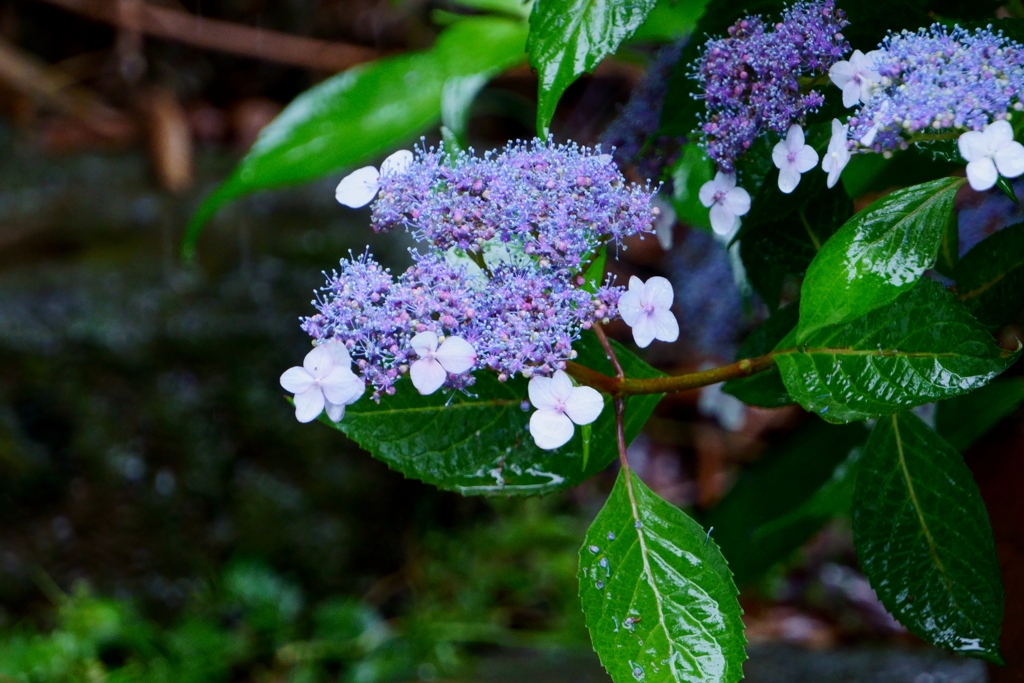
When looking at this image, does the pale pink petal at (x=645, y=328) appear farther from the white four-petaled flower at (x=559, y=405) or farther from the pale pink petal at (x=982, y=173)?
the pale pink petal at (x=982, y=173)

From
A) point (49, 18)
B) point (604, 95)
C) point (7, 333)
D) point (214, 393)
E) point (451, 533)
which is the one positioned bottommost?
point (451, 533)

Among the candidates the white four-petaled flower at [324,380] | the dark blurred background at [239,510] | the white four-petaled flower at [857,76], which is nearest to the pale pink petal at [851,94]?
the white four-petaled flower at [857,76]

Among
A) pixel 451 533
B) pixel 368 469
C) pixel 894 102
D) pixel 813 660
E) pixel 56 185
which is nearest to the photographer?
pixel 894 102

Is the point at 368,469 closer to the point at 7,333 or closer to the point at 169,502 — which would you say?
the point at 169,502

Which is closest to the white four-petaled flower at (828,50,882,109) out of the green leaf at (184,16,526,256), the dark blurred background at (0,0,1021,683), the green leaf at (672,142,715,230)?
the green leaf at (672,142,715,230)

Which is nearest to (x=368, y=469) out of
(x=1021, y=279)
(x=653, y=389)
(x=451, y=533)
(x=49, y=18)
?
(x=451, y=533)

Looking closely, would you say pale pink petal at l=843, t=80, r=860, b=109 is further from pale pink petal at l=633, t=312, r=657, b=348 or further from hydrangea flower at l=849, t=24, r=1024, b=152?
pale pink petal at l=633, t=312, r=657, b=348

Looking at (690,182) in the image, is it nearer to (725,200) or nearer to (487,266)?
(725,200)
